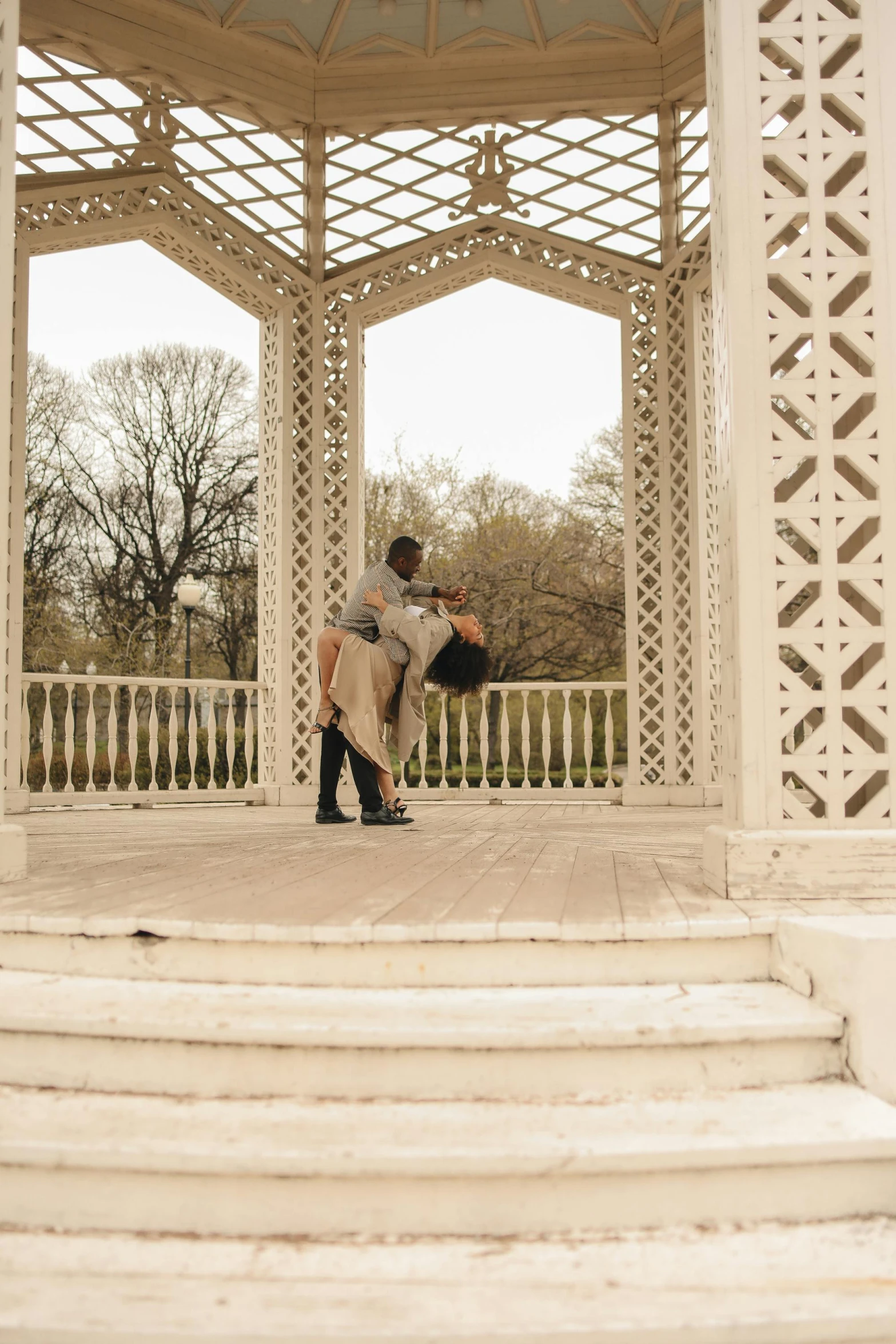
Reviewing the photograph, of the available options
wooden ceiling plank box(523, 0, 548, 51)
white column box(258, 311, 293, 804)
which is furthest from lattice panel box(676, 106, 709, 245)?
white column box(258, 311, 293, 804)

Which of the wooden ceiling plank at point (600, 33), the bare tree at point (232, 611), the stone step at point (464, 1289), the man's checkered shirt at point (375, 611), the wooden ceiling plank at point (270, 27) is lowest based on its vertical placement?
the stone step at point (464, 1289)

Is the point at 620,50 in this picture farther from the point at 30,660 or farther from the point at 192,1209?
the point at 30,660

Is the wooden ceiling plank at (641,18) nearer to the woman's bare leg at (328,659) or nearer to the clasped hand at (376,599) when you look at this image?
the clasped hand at (376,599)

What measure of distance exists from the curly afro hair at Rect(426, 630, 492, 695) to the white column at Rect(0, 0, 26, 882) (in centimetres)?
247

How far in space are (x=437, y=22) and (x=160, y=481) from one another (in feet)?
54.6

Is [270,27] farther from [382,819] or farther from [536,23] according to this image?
[382,819]

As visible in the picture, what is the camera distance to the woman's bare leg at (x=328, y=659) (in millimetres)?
4961

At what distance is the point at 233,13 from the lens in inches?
270

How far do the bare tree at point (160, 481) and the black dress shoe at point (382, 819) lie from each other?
1625 centimetres

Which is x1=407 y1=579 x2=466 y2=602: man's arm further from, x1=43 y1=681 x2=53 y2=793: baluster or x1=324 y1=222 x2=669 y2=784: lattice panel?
x1=43 y1=681 x2=53 y2=793: baluster

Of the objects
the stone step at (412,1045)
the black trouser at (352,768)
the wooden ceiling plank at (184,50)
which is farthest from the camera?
the wooden ceiling plank at (184,50)

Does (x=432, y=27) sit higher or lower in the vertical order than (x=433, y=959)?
higher

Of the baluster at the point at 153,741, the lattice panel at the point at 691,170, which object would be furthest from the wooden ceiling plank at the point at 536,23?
the baluster at the point at 153,741

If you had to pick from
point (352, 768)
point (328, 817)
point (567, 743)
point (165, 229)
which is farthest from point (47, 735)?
point (567, 743)
